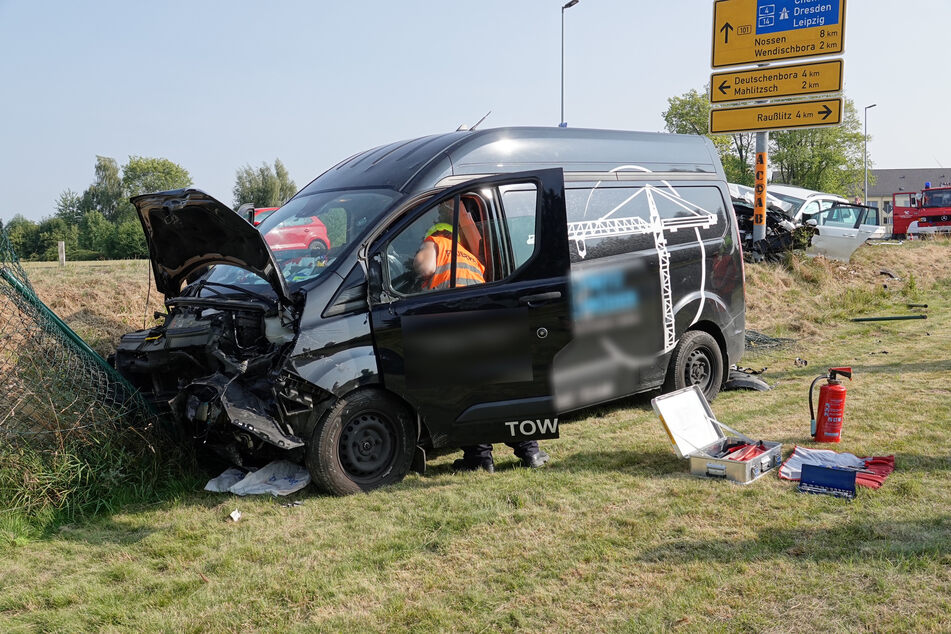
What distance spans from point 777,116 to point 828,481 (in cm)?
962

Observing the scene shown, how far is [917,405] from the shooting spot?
638 cm

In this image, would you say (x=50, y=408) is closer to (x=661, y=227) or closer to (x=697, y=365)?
(x=661, y=227)

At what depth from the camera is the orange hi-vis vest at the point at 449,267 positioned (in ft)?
15.7

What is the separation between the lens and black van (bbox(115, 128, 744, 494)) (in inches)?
173

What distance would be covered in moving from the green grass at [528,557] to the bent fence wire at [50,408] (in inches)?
13.3

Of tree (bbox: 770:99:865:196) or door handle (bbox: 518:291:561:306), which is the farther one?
tree (bbox: 770:99:865:196)

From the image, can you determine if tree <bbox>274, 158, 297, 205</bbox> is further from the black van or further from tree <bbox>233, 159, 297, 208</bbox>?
the black van

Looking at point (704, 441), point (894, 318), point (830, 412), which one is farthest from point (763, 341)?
point (704, 441)

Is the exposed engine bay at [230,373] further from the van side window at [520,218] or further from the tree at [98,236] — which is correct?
the tree at [98,236]

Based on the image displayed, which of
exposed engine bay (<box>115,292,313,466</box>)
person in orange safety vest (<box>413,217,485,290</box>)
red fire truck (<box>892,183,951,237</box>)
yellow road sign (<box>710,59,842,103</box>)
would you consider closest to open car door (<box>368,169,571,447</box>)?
person in orange safety vest (<box>413,217,485,290</box>)

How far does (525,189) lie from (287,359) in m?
2.02

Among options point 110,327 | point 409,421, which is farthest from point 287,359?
point 110,327

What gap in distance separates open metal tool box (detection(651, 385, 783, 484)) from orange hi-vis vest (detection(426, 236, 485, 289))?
1578 millimetres

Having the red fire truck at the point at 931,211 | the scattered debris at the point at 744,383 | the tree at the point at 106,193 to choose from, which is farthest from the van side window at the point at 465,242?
the tree at the point at 106,193
